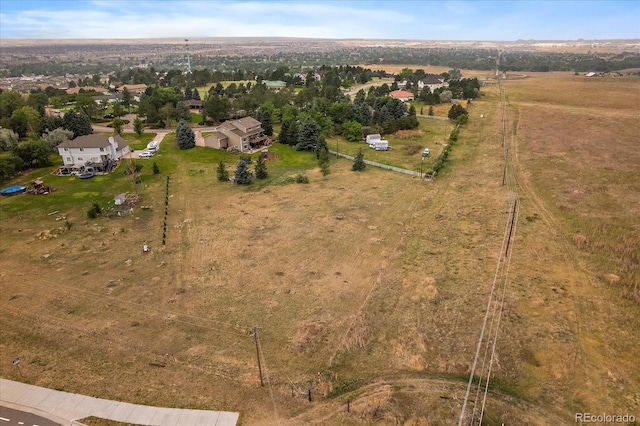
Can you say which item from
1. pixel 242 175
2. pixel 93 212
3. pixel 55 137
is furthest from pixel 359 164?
pixel 55 137

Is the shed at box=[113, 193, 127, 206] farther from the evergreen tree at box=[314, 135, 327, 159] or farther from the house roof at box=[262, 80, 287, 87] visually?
the house roof at box=[262, 80, 287, 87]

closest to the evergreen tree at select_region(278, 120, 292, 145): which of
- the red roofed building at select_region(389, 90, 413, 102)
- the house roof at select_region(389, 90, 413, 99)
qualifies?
the red roofed building at select_region(389, 90, 413, 102)

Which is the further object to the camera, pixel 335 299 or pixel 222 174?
pixel 222 174

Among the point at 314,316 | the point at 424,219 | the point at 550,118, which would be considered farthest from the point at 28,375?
the point at 550,118

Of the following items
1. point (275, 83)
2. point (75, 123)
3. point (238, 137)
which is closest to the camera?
point (238, 137)

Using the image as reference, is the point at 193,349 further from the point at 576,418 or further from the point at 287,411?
the point at 576,418

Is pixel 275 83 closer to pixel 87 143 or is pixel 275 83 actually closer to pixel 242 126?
pixel 242 126
